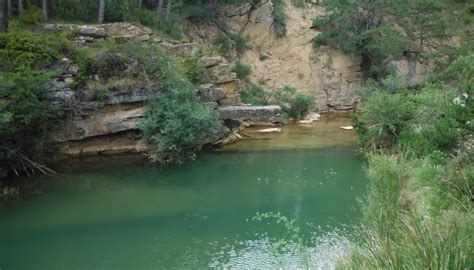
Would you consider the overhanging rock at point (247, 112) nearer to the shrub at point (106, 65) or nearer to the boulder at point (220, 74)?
the boulder at point (220, 74)

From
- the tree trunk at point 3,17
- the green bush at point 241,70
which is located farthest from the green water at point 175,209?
the green bush at point 241,70

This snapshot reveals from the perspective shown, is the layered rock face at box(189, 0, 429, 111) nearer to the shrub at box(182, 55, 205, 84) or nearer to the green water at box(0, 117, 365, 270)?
the shrub at box(182, 55, 205, 84)

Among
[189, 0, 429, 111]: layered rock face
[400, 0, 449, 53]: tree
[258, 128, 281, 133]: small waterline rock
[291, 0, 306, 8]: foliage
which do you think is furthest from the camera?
[291, 0, 306, 8]: foliage

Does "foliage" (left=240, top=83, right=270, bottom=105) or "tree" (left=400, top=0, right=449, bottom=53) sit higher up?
"tree" (left=400, top=0, right=449, bottom=53)

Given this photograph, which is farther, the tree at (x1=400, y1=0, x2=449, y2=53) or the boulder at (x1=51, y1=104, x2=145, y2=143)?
the tree at (x1=400, y1=0, x2=449, y2=53)

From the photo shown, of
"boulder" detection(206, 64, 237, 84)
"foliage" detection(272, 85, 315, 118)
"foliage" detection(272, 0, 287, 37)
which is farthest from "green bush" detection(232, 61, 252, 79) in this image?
"boulder" detection(206, 64, 237, 84)

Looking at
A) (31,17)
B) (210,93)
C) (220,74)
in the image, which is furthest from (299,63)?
(31,17)

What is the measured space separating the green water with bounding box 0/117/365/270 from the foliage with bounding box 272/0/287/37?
13.9 m

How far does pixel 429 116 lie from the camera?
1416cm

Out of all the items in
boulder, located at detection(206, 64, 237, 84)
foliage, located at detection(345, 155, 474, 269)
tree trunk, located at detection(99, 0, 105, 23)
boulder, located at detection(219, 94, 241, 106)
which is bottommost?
boulder, located at detection(219, 94, 241, 106)

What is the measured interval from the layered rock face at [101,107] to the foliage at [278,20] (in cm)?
1172

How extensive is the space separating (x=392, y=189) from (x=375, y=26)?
900 inches

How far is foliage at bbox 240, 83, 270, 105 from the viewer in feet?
81.3

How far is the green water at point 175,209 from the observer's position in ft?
32.0
